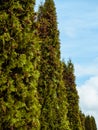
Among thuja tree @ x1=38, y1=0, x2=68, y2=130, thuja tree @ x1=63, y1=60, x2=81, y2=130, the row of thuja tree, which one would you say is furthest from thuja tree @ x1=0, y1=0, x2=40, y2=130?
thuja tree @ x1=63, y1=60, x2=81, y2=130

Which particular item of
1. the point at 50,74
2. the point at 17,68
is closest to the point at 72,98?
the point at 50,74

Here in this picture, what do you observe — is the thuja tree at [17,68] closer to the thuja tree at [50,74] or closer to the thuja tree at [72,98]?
the thuja tree at [50,74]

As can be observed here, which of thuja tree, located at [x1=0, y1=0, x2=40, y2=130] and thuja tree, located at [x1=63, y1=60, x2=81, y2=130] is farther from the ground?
thuja tree, located at [x1=63, y1=60, x2=81, y2=130]

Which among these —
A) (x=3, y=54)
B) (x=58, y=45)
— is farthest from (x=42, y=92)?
(x=3, y=54)

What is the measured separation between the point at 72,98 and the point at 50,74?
16.8 metres

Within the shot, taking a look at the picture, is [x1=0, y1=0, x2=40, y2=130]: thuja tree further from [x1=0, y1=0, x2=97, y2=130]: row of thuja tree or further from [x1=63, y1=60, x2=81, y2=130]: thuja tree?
[x1=63, y1=60, x2=81, y2=130]: thuja tree

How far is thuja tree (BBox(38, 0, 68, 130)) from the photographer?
100ft

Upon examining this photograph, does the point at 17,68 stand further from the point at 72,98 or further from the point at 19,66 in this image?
the point at 72,98

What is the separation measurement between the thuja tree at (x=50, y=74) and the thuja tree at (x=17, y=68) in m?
8.44

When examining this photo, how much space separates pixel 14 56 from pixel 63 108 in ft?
42.7

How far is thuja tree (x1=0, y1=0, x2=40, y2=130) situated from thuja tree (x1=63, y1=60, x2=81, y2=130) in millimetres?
25576

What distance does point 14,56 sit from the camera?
810 inches

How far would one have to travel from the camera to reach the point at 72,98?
48594mm

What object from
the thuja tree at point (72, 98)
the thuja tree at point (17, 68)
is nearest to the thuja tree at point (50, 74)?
the thuja tree at point (17, 68)
